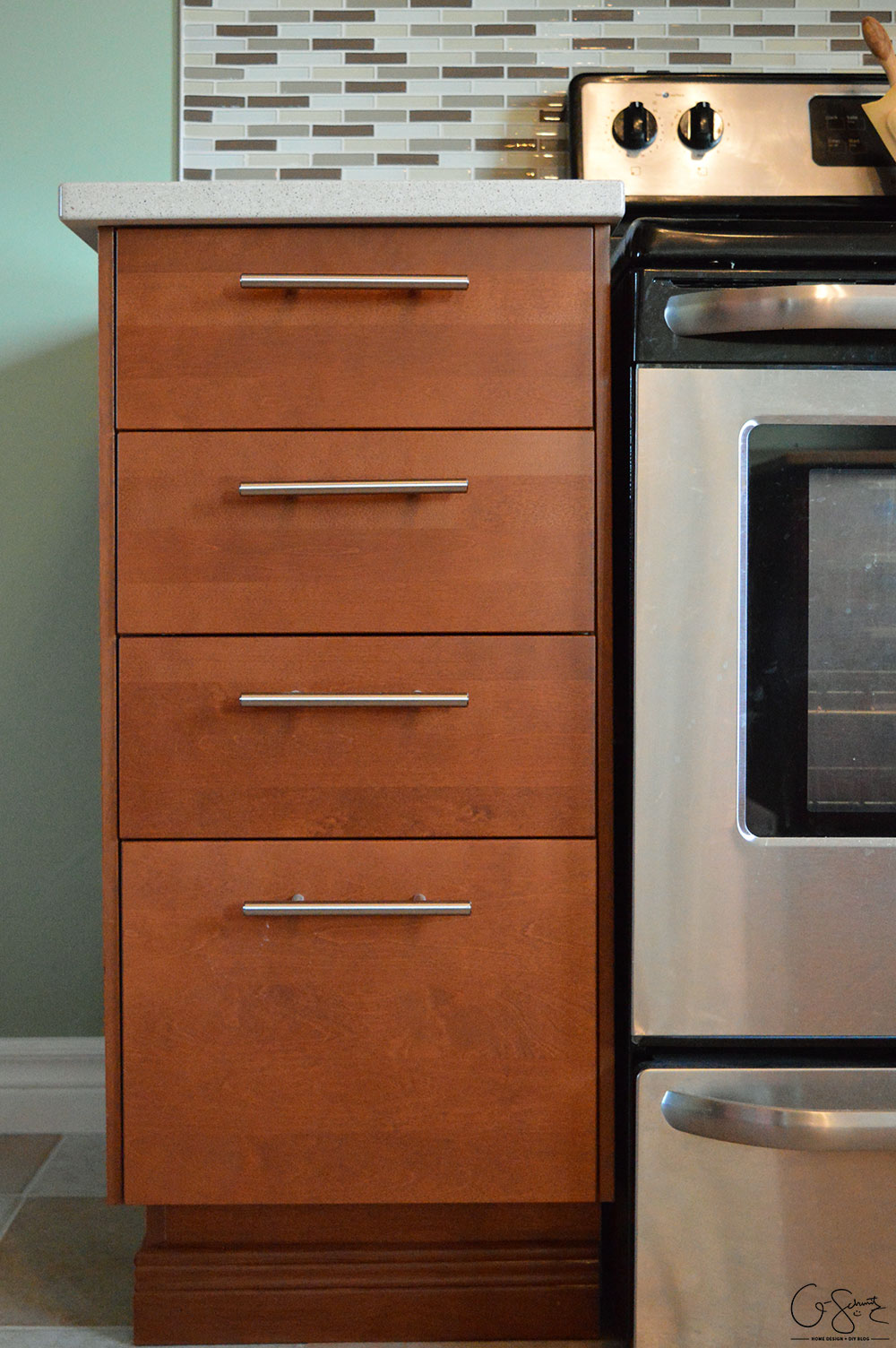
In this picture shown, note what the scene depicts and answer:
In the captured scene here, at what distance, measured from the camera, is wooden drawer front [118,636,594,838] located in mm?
972

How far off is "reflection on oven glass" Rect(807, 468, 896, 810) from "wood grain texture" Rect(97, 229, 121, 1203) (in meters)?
0.68

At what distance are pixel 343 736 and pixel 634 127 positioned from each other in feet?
3.06

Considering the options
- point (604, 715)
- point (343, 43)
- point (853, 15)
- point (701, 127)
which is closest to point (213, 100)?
point (343, 43)

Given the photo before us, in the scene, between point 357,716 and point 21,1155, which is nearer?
point 357,716

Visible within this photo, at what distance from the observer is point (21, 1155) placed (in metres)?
1.42

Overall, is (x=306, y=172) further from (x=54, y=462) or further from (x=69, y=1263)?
(x=69, y=1263)

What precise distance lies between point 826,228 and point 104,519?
29.4 inches

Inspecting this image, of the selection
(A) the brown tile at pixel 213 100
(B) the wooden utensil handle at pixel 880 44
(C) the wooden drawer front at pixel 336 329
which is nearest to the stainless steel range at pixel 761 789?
(C) the wooden drawer front at pixel 336 329

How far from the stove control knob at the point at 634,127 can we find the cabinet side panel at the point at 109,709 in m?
0.73

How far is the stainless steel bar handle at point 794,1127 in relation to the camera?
3.05 feet

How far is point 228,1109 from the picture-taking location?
0.98m

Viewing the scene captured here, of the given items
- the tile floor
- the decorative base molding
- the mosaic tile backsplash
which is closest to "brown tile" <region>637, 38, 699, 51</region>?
the mosaic tile backsplash

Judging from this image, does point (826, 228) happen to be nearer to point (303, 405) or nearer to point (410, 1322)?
point (303, 405)

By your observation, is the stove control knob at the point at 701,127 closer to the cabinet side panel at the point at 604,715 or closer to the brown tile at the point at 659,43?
the brown tile at the point at 659,43
